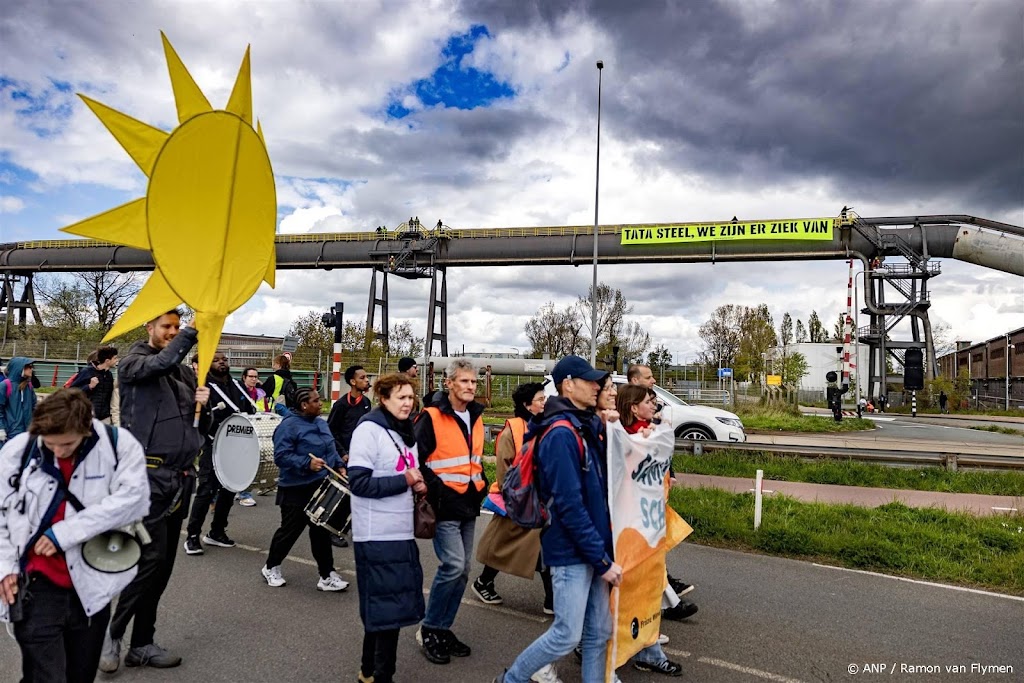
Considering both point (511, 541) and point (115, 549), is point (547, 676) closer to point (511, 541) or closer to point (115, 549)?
point (511, 541)

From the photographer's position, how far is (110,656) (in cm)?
431

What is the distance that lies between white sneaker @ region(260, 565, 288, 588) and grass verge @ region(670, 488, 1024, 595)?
14.7 ft

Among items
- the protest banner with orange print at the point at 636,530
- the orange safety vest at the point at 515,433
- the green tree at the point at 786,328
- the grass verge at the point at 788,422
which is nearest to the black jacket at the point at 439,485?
the orange safety vest at the point at 515,433

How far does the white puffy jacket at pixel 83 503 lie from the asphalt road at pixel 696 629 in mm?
1547

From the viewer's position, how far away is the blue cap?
3729 mm

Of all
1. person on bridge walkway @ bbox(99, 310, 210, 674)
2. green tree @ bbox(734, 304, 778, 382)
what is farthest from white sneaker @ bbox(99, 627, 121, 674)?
green tree @ bbox(734, 304, 778, 382)

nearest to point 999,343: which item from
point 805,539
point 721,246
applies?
point 721,246

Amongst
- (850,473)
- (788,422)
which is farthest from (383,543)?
(788,422)

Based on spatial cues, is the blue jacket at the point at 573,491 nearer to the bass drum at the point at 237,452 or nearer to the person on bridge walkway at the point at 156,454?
the person on bridge walkway at the point at 156,454

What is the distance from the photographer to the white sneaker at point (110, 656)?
4273mm

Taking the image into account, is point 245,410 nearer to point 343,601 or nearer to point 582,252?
point 343,601

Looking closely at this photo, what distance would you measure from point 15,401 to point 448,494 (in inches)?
297

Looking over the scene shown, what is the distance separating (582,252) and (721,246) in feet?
21.4

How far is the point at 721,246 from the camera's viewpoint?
112ft
